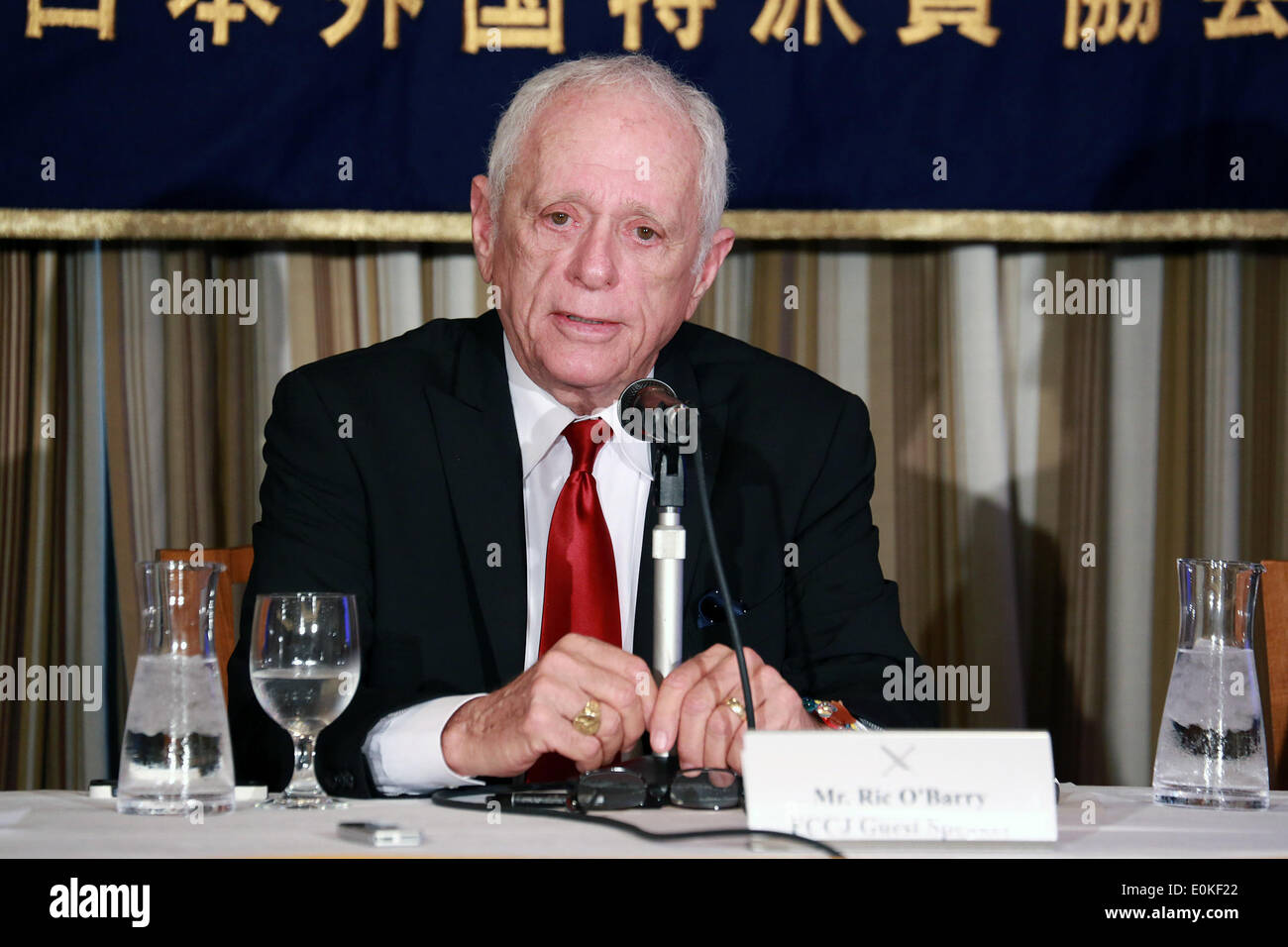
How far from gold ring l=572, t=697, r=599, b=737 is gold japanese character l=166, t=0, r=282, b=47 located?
1.94 meters

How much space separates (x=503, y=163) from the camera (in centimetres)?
188

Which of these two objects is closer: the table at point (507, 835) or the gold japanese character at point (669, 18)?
the table at point (507, 835)

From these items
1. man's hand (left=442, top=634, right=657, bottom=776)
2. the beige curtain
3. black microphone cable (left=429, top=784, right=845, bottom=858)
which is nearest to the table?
black microphone cable (left=429, top=784, right=845, bottom=858)

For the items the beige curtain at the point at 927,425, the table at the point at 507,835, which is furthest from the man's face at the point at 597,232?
the beige curtain at the point at 927,425

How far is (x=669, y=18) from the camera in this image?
2.73m

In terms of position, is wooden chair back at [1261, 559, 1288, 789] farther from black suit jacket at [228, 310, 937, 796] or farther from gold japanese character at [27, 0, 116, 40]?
gold japanese character at [27, 0, 116, 40]

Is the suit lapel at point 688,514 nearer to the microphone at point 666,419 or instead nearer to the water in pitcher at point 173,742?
the microphone at point 666,419

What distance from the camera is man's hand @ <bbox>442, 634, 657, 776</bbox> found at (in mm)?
1231

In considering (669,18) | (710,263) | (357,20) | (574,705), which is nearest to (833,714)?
(574,705)

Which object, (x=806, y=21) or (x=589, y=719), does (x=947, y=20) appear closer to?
(x=806, y=21)

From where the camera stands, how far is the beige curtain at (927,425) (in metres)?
2.86

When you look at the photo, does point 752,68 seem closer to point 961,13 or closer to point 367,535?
point 961,13

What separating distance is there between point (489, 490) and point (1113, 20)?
174 centimetres

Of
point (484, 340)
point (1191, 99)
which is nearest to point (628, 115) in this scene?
point (484, 340)
